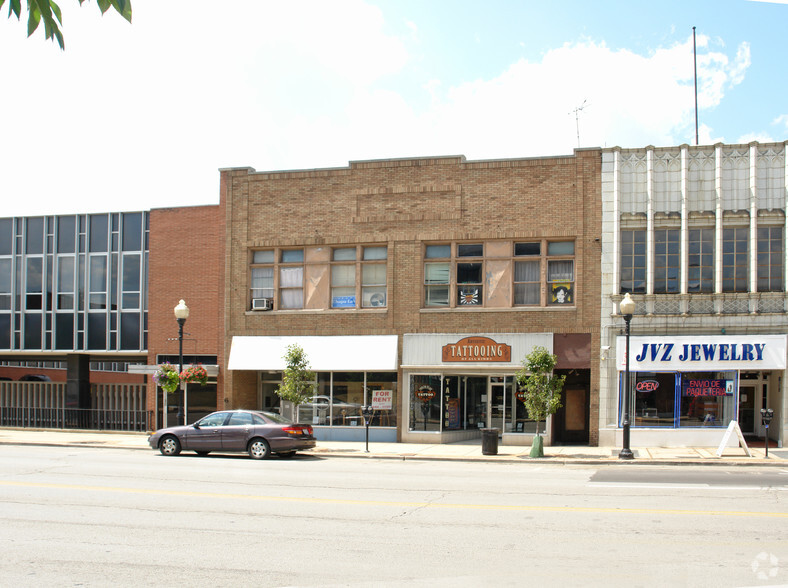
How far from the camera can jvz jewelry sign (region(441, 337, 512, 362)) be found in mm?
25281

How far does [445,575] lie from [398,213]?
757 inches

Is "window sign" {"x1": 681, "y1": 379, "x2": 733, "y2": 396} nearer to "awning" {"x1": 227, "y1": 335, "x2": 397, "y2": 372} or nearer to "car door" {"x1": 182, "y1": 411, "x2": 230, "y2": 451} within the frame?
"awning" {"x1": 227, "y1": 335, "x2": 397, "y2": 372}

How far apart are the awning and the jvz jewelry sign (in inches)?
74.4

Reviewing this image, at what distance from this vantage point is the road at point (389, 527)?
27.6ft

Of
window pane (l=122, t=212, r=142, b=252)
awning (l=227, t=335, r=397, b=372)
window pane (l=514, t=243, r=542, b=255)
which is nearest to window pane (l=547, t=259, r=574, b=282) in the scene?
window pane (l=514, t=243, r=542, b=255)

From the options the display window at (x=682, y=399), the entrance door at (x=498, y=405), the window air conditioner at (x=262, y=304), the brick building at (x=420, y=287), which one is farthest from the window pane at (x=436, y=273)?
the display window at (x=682, y=399)

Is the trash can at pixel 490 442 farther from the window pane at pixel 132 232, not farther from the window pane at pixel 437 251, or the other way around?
the window pane at pixel 132 232

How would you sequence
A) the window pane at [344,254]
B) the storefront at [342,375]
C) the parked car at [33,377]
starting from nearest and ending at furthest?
the storefront at [342,375] < the window pane at [344,254] < the parked car at [33,377]

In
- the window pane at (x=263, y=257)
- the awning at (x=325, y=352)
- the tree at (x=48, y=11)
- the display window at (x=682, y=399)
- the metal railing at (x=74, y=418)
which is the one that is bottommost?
the metal railing at (x=74, y=418)

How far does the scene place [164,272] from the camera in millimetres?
29219

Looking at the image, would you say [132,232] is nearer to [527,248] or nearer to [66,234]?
[66,234]

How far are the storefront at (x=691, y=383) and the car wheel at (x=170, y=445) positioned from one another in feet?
43.9

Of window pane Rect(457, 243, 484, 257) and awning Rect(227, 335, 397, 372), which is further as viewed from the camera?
awning Rect(227, 335, 397, 372)

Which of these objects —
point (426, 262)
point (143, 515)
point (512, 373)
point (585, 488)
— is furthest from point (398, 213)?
point (143, 515)
